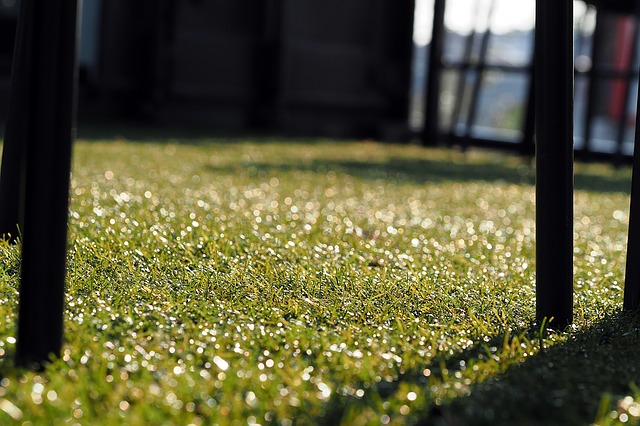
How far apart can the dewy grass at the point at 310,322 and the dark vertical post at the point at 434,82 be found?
872cm

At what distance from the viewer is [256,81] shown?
1319cm

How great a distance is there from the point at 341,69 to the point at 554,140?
38.4 ft

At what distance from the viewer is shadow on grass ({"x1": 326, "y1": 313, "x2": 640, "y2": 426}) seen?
1.73 meters

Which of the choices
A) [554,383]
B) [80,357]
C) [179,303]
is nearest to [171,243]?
[179,303]

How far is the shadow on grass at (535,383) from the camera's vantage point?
173 cm

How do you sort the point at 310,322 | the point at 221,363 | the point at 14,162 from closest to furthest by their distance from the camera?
1. the point at 221,363
2. the point at 310,322
3. the point at 14,162

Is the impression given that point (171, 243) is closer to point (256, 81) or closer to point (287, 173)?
point (287, 173)

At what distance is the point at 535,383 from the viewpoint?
1.94 metres

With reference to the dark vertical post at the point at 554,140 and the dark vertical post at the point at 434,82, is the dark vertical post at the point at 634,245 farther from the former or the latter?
the dark vertical post at the point at 434,82

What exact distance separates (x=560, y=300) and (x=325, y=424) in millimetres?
1028

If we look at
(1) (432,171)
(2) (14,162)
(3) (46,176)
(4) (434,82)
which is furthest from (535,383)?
(4) (434,82)

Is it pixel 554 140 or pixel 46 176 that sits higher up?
pixel 554 140

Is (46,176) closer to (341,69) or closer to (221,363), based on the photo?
(221,363)

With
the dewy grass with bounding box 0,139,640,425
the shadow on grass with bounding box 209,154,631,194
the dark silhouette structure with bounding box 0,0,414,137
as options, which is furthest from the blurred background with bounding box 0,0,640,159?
the dewy grass with bounding box 0,139,640,425
